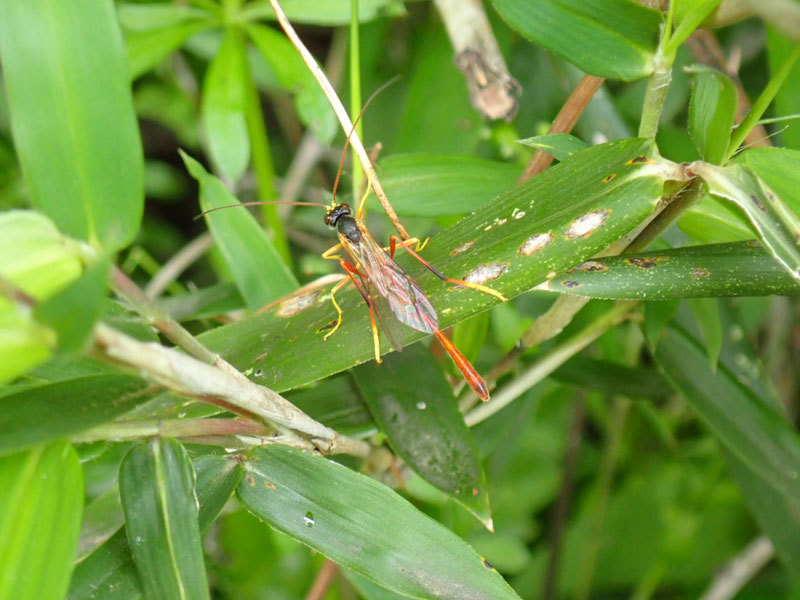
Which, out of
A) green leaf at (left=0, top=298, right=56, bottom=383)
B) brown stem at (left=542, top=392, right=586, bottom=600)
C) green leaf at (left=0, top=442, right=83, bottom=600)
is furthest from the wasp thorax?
brown stem at (left=542, top=392, right=586, bottom=600)

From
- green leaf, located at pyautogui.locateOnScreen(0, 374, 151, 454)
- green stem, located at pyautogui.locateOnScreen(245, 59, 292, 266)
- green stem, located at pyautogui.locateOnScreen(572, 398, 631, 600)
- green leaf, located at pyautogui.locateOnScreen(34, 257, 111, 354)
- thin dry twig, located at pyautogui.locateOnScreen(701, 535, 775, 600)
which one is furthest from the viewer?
green stem, located at pyautogui.locateOnScreen(572, 398, 631, 600)

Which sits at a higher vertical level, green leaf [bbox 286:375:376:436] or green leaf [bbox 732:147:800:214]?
green leaf [bbox 732:147:800:214]

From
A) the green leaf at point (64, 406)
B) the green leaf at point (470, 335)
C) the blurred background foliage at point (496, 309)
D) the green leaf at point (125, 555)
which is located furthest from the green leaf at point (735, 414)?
the green leaf at point (64, 406)

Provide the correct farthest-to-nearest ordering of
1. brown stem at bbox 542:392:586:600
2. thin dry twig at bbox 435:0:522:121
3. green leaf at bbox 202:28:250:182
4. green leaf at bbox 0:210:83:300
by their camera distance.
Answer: brown stem at bbox 542:392:586:600
green leaf at bbox 202:28:250:182
thin dry twig at bbox 435:0:522:121
green leaf at bbox 0:210:83:300

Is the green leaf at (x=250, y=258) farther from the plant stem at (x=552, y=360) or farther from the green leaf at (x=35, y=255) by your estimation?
the green leaf at (x=35, y=255)

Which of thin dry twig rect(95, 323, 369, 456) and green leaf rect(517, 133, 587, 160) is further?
green leaf rect(517, 133, 587, 160)

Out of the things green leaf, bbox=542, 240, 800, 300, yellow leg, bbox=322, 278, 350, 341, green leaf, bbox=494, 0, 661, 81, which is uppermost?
green leaf, bbox=494, 0, 661, 81

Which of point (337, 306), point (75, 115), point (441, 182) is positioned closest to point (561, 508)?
point (441, 182)

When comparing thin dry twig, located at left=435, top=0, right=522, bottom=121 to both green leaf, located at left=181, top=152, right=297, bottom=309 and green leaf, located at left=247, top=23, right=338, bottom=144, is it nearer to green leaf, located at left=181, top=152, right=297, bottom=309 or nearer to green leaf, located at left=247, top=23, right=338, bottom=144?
green leaf, located at left=247, top=23, right=338, bottom=144

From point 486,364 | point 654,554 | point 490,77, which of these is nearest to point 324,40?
point 490,77

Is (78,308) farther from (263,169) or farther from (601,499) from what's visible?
(601,499)

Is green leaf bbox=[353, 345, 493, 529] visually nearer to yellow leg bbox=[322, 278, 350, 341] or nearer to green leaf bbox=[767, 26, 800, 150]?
yellow leg bbox=[322, 278, 350, 341]
